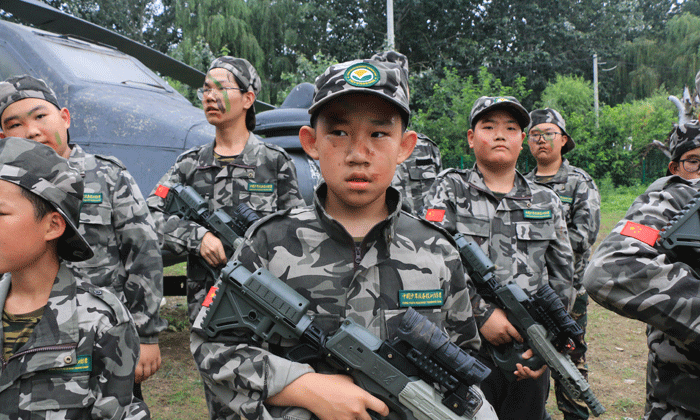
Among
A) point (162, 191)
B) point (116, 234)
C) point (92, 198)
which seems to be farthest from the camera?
point (162, 191)

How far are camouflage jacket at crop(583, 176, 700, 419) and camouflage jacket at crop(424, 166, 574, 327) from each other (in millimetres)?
1016

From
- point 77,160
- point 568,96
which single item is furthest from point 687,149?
point 568,96

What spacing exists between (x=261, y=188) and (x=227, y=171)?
0.83ft

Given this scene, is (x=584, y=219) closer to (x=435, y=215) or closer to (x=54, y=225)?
(x=435, y=215)


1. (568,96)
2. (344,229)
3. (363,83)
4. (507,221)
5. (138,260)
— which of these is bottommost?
(568,96)

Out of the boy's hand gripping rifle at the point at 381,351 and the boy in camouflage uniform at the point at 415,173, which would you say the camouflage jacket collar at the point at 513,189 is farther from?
the boy in camouflage uniform at the point at 415,173

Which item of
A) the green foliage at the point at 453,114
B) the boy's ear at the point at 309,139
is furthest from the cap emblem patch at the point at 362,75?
the green foliage at the point at 453,114

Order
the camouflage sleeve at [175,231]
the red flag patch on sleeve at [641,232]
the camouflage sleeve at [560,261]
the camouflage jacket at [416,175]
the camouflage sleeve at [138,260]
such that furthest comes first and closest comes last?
the camouflage jacket at [416,175], the camouflage sleeve at [175,231], the camouflage sleeve at [560,261], the camouflage sleeve at [138,260], the red flag patch on sleeve at [641,232]

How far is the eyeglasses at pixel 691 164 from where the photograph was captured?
212 cm

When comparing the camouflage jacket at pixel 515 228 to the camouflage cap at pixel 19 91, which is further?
the camouflage jacket at pixel 515 228

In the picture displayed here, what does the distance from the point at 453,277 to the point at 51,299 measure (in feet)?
4.43

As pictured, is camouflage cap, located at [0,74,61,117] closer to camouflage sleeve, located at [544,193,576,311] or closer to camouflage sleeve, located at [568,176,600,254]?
camouflage sleeve, located at [544,193,576,311]

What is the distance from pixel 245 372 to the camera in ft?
5.24

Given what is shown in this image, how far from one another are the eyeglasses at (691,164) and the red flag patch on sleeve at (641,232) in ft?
1.75
